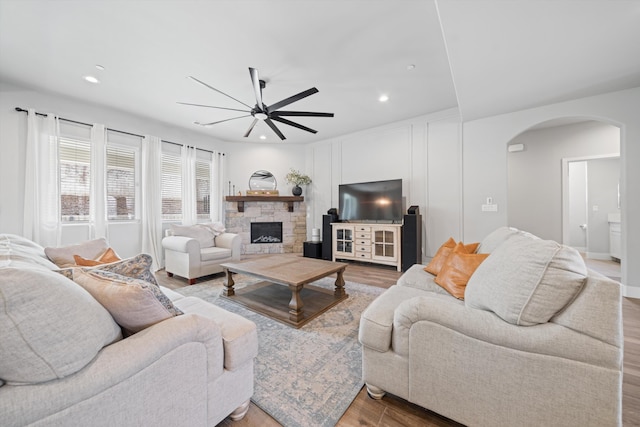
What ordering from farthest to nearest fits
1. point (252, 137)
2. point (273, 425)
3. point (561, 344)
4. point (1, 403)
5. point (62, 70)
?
point (252, 137), point (62, 70), point (273, 425), point (561, 344), point (1, 403)

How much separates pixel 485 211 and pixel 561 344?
128 inches

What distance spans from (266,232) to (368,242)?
2521mm

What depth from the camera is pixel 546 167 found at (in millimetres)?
4395

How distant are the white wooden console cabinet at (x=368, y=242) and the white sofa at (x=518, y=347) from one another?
2.87 m

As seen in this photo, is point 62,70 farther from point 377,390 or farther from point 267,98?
point 377,390

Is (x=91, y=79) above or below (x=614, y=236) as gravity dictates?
above

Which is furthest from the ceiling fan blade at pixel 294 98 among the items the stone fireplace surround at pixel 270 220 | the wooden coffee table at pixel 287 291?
the stone fireplace surround at pixel 270 220

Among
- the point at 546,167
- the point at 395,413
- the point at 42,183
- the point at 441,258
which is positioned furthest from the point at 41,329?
the point at 546,167

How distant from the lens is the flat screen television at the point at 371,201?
4312 millimetres

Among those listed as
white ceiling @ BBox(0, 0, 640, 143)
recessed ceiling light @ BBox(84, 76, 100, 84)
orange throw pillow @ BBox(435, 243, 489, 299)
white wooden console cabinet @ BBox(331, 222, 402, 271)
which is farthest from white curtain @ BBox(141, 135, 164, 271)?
orange throw pillow @ BBox(435, 243, 489, 299)

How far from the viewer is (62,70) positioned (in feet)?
8.98

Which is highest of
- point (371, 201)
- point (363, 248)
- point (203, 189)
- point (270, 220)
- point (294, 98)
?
point (294, 98)

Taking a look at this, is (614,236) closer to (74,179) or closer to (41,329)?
(41,329)

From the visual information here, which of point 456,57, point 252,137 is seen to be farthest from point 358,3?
point 252,137
